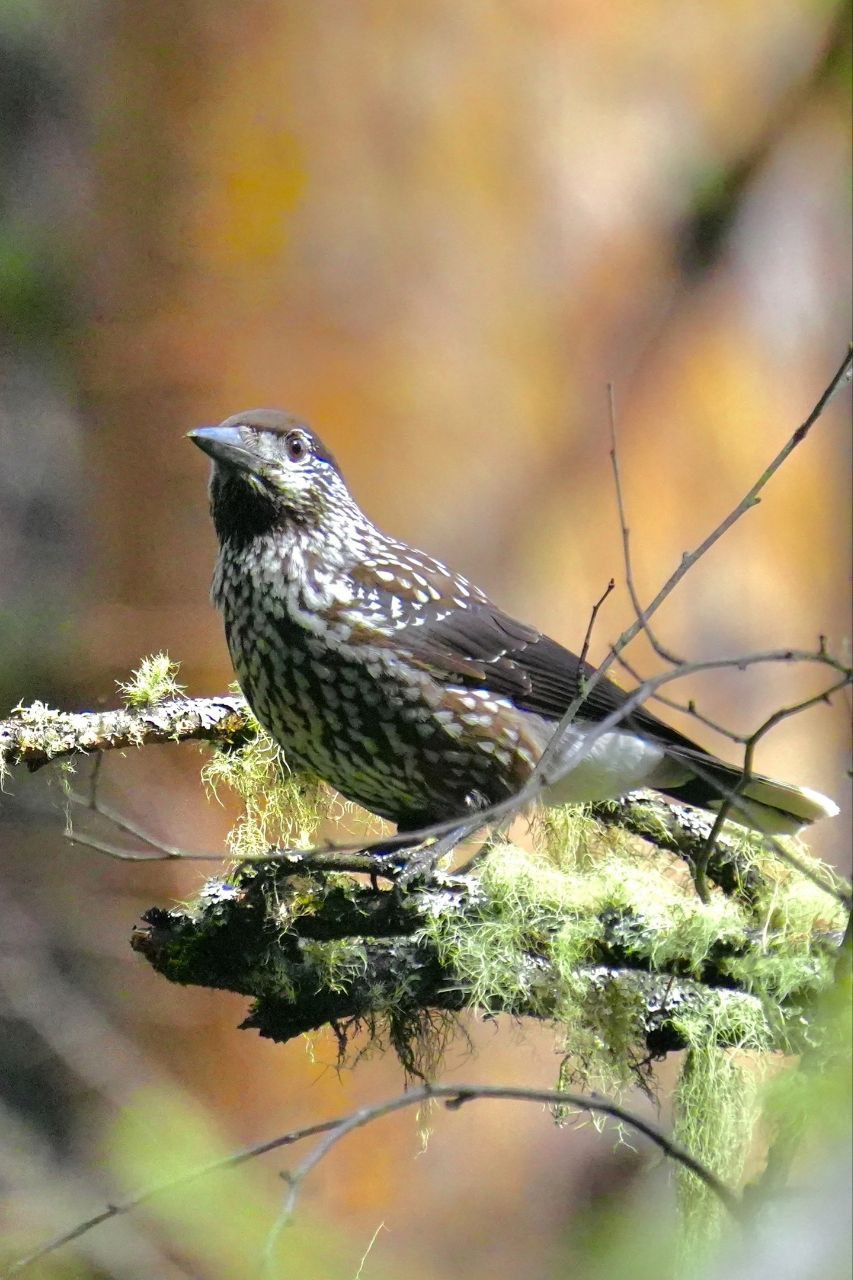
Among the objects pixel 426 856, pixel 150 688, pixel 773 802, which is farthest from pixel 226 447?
pixel 773 802

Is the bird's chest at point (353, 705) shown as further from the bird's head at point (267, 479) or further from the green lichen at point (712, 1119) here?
the green lichen at point (712, 1119)

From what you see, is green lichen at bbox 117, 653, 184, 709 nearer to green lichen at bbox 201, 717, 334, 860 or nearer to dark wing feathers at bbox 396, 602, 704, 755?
green lichen at bbox 201, 717, 334, 860

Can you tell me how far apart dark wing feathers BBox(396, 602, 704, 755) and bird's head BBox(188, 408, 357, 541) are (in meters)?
0.48

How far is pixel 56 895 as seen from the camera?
5.67m

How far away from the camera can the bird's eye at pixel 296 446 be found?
3.90 meters

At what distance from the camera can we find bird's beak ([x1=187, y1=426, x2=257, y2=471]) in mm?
3681

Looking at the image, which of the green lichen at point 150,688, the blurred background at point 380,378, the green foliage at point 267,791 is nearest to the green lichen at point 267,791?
the green foliage at point 267,791

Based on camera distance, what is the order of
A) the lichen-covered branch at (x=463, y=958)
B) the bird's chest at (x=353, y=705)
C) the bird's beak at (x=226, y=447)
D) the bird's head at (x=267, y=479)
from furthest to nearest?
the bird's head at (x=267, y=479)
the bird's beak at (x=226, y=447)
the bird's chest at (x=353, y=705)
the lichen-covered branch at (x=463, y=958)

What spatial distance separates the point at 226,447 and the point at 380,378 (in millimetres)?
1890

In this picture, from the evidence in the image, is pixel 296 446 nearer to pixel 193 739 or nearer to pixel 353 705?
pixel 353 705

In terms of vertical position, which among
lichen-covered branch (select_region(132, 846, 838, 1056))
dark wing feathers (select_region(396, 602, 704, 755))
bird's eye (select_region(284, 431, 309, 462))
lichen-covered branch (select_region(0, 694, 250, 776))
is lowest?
lichen-covered branch (select_region(132, 846, 838, 1056))

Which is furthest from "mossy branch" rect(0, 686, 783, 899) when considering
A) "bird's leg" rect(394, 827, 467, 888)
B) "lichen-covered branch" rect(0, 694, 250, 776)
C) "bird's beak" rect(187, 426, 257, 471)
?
"bird's beak" rect(187, 426, 257, 471)

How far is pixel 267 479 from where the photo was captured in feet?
12.6

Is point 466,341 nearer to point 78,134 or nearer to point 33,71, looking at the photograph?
point 78,134
